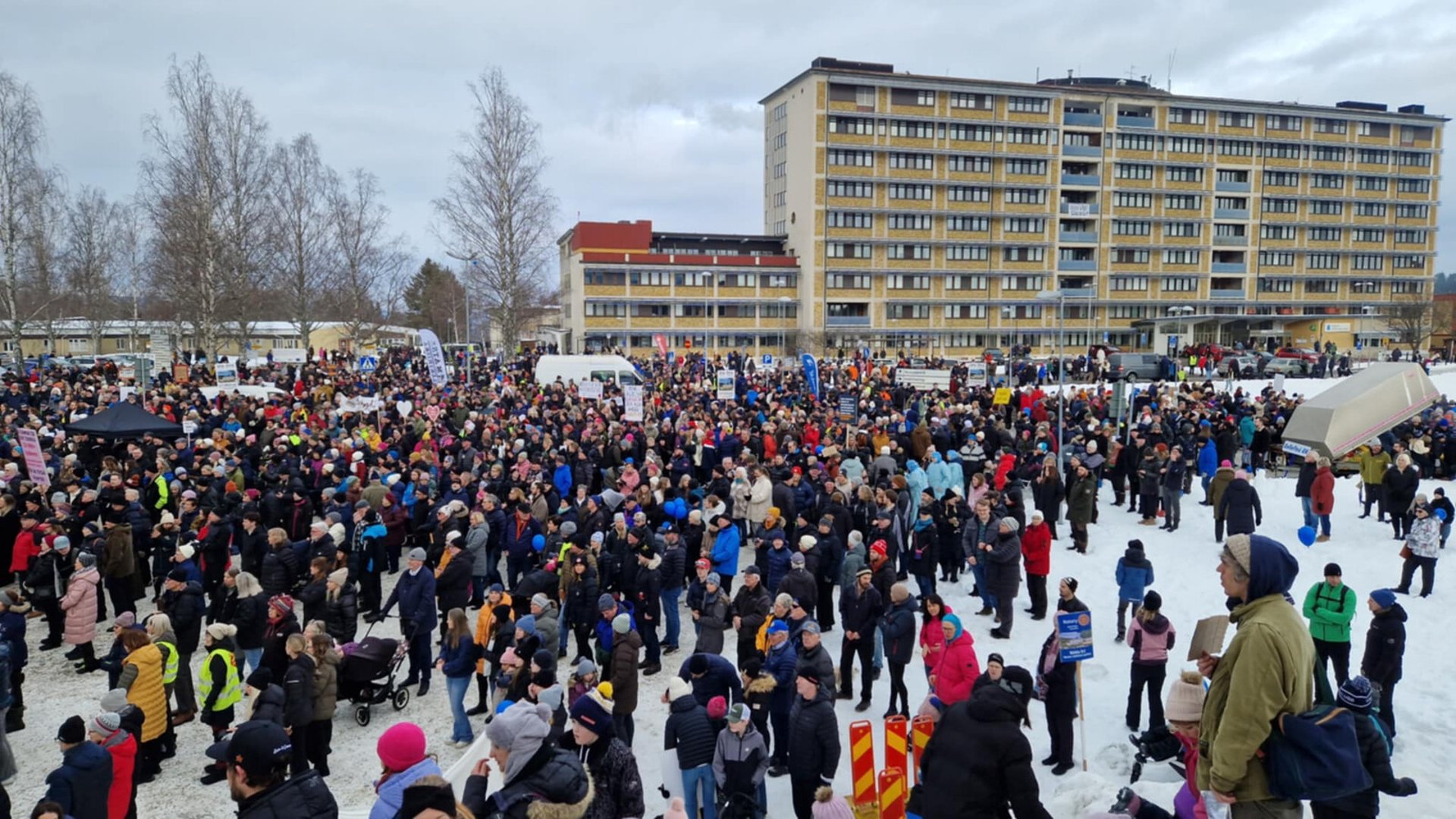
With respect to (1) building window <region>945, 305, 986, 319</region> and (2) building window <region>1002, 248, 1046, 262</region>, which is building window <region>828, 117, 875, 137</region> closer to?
(2) building window <region>1002, 248, 1046, 262</region>

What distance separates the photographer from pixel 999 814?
14.1 ft

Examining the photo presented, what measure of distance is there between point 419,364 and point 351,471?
81.1 ft

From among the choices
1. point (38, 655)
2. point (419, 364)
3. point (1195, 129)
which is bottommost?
point (38, 655)

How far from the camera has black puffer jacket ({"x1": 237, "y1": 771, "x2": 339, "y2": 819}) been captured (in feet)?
13.3

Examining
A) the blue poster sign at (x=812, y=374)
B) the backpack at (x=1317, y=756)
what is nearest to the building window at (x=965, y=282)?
the blue poster sign at (x=812, y=374)

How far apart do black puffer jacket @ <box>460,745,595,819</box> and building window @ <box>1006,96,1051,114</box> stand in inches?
2794

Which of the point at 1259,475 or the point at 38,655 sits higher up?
the point at 1259,475

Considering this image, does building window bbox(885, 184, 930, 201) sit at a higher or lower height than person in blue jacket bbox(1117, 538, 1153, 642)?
higher

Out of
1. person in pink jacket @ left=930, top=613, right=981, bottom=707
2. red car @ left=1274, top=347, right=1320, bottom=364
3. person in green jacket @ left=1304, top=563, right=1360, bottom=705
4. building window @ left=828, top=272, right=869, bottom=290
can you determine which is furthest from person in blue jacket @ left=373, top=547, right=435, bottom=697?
building window @ left=828, top=272, right=869, bottom=290

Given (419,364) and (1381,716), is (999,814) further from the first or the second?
(419,364)

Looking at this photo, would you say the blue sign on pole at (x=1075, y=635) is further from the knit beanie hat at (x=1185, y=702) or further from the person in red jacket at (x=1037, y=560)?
the person in red jacket at (x=1037, y=560)

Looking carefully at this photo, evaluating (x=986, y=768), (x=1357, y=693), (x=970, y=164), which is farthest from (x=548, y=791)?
(x=970, y=164)

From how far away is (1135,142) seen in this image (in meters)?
68.8

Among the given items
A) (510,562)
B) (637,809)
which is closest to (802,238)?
(510,562)
